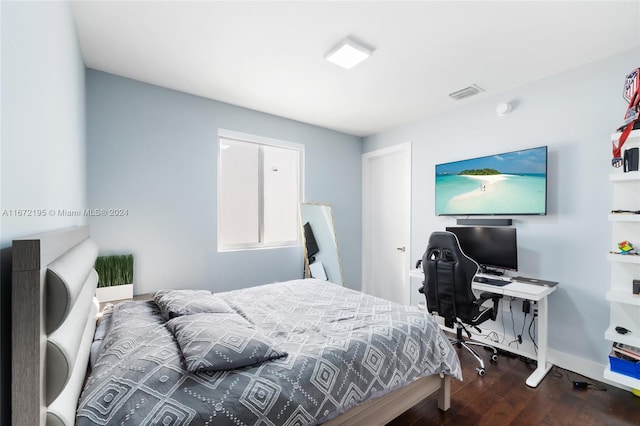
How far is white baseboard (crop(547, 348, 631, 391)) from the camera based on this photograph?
236 centimetres

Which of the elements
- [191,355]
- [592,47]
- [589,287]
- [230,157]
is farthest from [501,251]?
[230,157]

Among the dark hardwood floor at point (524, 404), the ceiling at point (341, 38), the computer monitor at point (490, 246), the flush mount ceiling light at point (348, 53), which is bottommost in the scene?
the dark hardwood floor at point (524, 404)

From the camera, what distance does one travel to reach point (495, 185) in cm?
300

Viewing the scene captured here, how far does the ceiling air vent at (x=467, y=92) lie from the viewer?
2.90m

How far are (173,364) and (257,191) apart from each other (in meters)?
2.61

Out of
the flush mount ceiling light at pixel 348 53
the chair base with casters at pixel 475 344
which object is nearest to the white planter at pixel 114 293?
the flush mount ceiling light at pixel 348 53

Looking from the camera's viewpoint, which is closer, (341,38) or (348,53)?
(341,38)

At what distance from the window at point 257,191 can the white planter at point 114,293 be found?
98 cm

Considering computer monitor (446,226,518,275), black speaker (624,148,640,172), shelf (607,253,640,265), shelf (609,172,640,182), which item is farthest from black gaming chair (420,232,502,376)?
black speaker (624,148,640,172)

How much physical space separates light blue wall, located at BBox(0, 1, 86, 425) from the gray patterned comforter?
1.45 feet

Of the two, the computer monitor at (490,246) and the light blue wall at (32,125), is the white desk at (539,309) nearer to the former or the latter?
the computer monitor at (490,246)

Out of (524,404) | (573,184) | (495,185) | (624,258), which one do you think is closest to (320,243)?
(495,185)

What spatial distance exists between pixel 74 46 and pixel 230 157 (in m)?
1.68

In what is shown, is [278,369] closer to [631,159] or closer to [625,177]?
[625,177]
